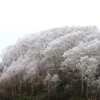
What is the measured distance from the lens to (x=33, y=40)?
3051 inches

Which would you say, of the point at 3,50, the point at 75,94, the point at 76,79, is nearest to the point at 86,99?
the point at 75,94

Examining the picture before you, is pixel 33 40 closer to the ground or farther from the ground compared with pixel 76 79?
farther from the ground

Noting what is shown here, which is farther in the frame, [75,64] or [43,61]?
[43,61]

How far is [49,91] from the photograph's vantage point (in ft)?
178

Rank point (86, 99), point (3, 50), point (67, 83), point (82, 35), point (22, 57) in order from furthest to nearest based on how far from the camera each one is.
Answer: point (3, 50) → point (22, 57) → point (82, 35) → point (67, 83) → point (86, 99)

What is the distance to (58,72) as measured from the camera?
201 ft

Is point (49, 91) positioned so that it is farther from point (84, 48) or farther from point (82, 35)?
point (82, 35)

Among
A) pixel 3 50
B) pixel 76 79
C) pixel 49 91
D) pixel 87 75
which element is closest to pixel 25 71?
pixel 49 91

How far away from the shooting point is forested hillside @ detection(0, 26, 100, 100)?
166 feet

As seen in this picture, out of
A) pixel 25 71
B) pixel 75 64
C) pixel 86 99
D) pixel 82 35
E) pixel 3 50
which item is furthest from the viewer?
pixel 3 50

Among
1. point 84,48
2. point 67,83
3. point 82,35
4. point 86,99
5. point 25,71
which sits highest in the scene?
point 82,35

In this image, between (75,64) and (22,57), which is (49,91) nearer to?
(75,64)

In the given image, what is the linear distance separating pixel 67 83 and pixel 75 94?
18.3ft

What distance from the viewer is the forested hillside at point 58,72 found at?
166 ft
